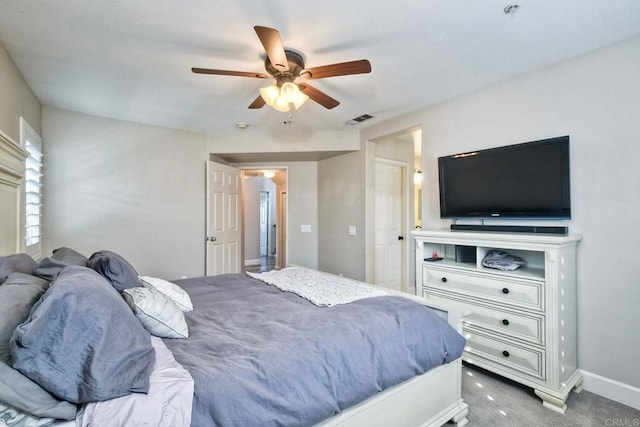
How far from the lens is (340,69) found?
1937 mm

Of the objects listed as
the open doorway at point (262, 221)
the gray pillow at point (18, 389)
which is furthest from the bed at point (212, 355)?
the open doorway at point (262, 221)

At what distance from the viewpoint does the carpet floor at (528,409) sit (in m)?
1.88

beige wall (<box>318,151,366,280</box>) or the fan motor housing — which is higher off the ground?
the fan motor housing

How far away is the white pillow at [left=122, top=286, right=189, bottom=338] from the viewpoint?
1293 mm

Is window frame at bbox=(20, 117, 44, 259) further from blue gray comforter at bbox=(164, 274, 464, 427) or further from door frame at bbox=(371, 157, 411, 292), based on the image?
door frame at bbox=(371, 157, 411, 292)

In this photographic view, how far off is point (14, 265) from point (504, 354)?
311cm

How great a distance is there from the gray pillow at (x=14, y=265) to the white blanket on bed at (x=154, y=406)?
3.08 feet

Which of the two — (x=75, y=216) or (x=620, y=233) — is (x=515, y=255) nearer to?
(x=620, y=233)

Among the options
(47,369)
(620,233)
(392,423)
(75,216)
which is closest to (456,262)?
(620,233)

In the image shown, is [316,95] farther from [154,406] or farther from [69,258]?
[154,406]

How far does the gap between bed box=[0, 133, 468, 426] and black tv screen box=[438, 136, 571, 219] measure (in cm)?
123

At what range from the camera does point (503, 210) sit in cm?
258

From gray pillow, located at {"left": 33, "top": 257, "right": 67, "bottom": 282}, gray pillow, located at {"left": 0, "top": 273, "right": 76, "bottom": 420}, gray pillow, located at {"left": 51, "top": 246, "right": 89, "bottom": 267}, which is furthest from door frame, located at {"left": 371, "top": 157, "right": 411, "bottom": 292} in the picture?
gray pillow, located at {"left": 0, "top": 273, "right": 76, "bottom": 420}

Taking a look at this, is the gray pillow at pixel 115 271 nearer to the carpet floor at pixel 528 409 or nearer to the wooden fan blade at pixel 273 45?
the wooden fan blade at pixel 273 45
